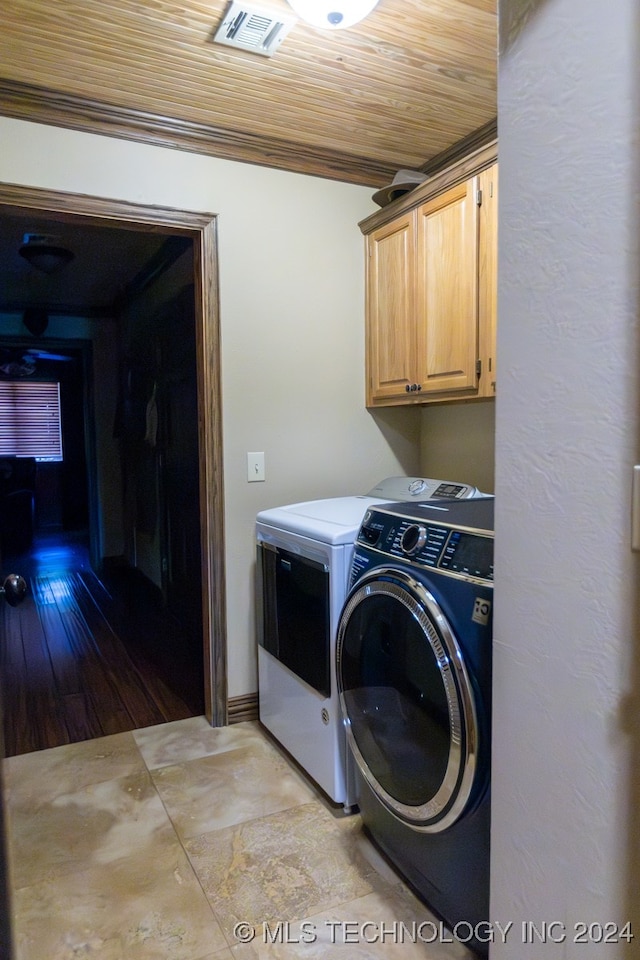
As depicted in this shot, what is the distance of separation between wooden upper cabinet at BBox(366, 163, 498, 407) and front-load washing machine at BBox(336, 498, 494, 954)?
65 cm

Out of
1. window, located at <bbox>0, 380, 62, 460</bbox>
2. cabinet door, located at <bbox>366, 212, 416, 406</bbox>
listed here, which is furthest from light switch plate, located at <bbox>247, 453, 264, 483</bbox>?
window, located at <bbox>0, 380, 62, 460</bbox>

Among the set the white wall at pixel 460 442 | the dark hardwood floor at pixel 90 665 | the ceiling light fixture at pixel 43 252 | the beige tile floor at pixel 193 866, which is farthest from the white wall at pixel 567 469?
the ceiling light fixture at pixel 43 252

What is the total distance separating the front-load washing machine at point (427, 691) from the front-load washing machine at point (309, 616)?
130mm

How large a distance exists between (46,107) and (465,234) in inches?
59.4

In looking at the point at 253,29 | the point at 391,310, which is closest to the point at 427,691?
the point at 391,310

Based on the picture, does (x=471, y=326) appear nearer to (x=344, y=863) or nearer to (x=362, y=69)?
(x=362, y=69)

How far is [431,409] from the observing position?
9.08 ft

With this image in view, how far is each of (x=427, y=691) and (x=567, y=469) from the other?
76cm

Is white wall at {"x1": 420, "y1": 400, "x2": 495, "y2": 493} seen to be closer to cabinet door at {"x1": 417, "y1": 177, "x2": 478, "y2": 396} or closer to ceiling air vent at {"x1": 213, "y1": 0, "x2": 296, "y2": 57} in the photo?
cabinet door at {"x1": 417, "y1": 177, "x2": 478, "y2": 396}

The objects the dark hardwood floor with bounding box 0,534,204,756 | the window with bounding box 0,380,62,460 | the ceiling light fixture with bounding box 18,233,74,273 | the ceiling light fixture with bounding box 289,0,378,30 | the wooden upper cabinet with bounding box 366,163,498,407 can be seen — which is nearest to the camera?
the ceiling light fixture with bounding box 289,0,378,30

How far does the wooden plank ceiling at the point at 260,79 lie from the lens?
166cm

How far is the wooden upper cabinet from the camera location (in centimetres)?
200

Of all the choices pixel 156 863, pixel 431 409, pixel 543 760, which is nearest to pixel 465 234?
pixel 431 409

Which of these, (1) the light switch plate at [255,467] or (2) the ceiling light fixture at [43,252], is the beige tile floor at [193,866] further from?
(2) the ceiling light fixture at [43,252]
